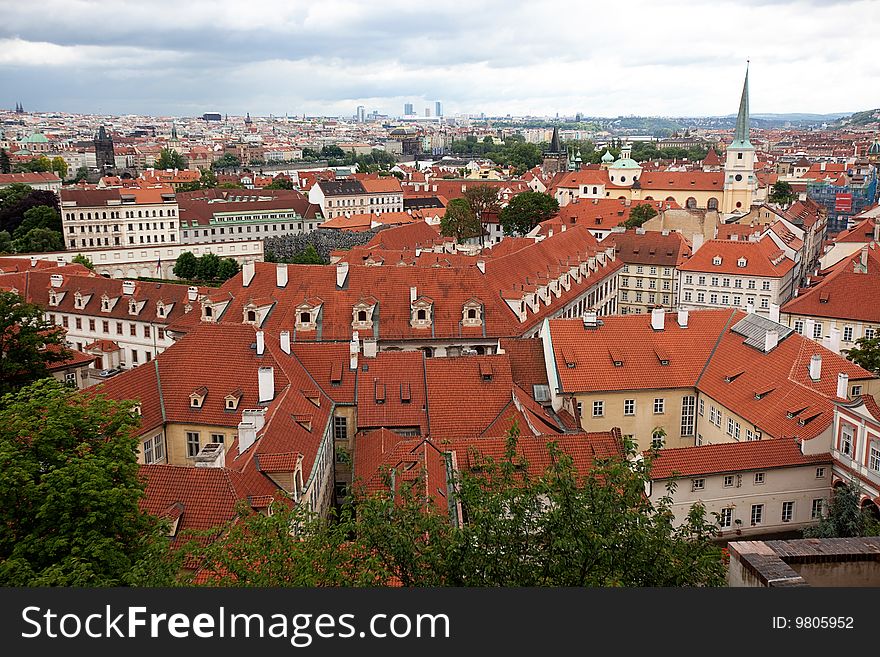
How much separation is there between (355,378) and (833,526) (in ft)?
63.2

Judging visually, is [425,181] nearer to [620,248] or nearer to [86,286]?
[620,248]

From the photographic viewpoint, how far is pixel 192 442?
34312 mm

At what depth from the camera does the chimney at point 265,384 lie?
33000mm

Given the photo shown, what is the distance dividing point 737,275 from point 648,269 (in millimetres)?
8215

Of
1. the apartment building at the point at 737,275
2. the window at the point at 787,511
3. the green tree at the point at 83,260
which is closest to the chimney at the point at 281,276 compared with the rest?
the window at the point at 787,511

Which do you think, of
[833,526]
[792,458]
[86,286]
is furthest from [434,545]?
[86,286]

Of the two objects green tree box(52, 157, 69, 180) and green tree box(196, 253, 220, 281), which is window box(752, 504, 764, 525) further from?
green tree box(52, 157, 69, 180)

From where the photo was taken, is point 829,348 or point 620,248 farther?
point 620,248

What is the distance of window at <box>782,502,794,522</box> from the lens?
3225cm

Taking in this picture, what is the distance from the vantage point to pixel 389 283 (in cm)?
4975

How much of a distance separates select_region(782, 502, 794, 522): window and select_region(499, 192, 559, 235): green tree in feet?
233

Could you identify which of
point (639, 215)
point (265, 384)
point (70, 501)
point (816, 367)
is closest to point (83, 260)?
point (639, 215)

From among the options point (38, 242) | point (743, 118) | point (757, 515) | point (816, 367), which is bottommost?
point (757, 515)

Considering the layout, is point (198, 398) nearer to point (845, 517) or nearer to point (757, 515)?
point (757, 515)
